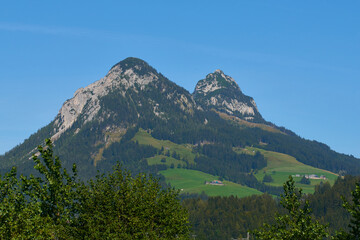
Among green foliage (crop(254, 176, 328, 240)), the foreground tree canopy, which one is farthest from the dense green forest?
green foliage (crop(254, 176, 328, 240))

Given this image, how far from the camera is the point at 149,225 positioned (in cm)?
6612

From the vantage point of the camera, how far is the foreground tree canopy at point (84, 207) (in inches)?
2003

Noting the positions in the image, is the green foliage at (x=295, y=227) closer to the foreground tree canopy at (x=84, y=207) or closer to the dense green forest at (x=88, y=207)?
the dense green forest at (x=88, y=207)

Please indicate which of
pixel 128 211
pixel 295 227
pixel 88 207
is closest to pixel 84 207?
pixel 88 207

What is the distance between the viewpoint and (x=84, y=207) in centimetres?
6531

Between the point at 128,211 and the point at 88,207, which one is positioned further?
the point at 88,207

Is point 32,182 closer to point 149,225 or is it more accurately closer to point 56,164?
point 56,164

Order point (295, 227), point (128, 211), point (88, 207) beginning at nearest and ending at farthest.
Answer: point (295, 227)
point (128, 211)
point (88, 207)

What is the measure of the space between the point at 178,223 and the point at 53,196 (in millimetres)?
18846

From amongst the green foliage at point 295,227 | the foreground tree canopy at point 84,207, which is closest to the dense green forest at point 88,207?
the foreground tree canopy at point 84,207

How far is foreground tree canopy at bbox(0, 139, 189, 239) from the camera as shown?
5088 centimetres

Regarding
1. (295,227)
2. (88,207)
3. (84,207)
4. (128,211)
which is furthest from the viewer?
(88,207)

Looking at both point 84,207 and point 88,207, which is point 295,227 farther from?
point 84,207

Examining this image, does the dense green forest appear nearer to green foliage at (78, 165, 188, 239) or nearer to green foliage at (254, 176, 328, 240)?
green foliage at (78, 165, 188, 239)
